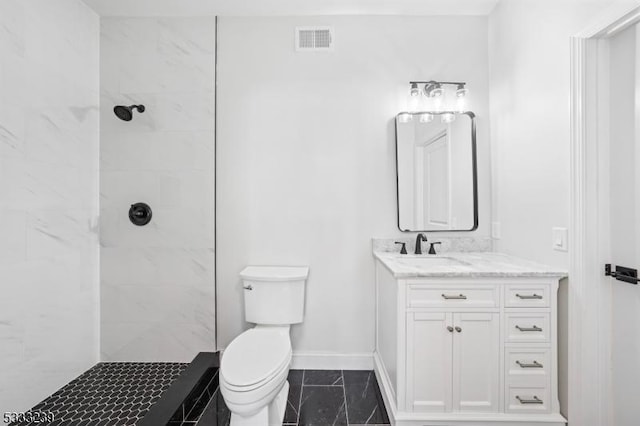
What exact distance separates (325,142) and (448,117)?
0.85 meters

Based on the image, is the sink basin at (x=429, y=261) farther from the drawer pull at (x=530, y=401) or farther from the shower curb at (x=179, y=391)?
the shower curb at (x=179, y=391)

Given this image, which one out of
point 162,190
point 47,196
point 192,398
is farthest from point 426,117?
point 47,196

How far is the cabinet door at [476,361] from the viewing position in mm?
1544

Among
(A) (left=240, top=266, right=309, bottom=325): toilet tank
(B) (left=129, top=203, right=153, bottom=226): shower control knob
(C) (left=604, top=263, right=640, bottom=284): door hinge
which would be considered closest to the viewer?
(C) (left=604, top=263, right=640, bottom=284): door hinge

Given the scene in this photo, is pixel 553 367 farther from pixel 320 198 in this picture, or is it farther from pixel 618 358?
pixel 320 198

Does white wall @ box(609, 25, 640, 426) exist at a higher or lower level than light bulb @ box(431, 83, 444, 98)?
lower

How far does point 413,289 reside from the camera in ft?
5.14

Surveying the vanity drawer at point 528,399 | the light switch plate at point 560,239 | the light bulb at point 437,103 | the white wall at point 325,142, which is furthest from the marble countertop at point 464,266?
the light bulb at point 437,103

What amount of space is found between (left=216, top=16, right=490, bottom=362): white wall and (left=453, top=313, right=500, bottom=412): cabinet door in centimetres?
77

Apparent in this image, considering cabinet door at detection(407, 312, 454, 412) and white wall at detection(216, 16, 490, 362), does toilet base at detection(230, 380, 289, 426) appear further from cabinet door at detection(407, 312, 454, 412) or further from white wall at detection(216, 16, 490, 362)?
cabinet door at detection(407, 312, 454, 412)

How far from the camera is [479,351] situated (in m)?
1.55

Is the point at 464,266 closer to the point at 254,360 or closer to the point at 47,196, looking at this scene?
the point at 254,360

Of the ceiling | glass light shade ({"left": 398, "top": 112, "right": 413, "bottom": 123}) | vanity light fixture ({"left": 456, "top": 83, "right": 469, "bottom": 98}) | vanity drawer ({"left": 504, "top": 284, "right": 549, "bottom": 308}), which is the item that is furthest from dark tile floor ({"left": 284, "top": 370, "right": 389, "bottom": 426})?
the ceiling

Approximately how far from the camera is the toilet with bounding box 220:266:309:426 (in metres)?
1.35
